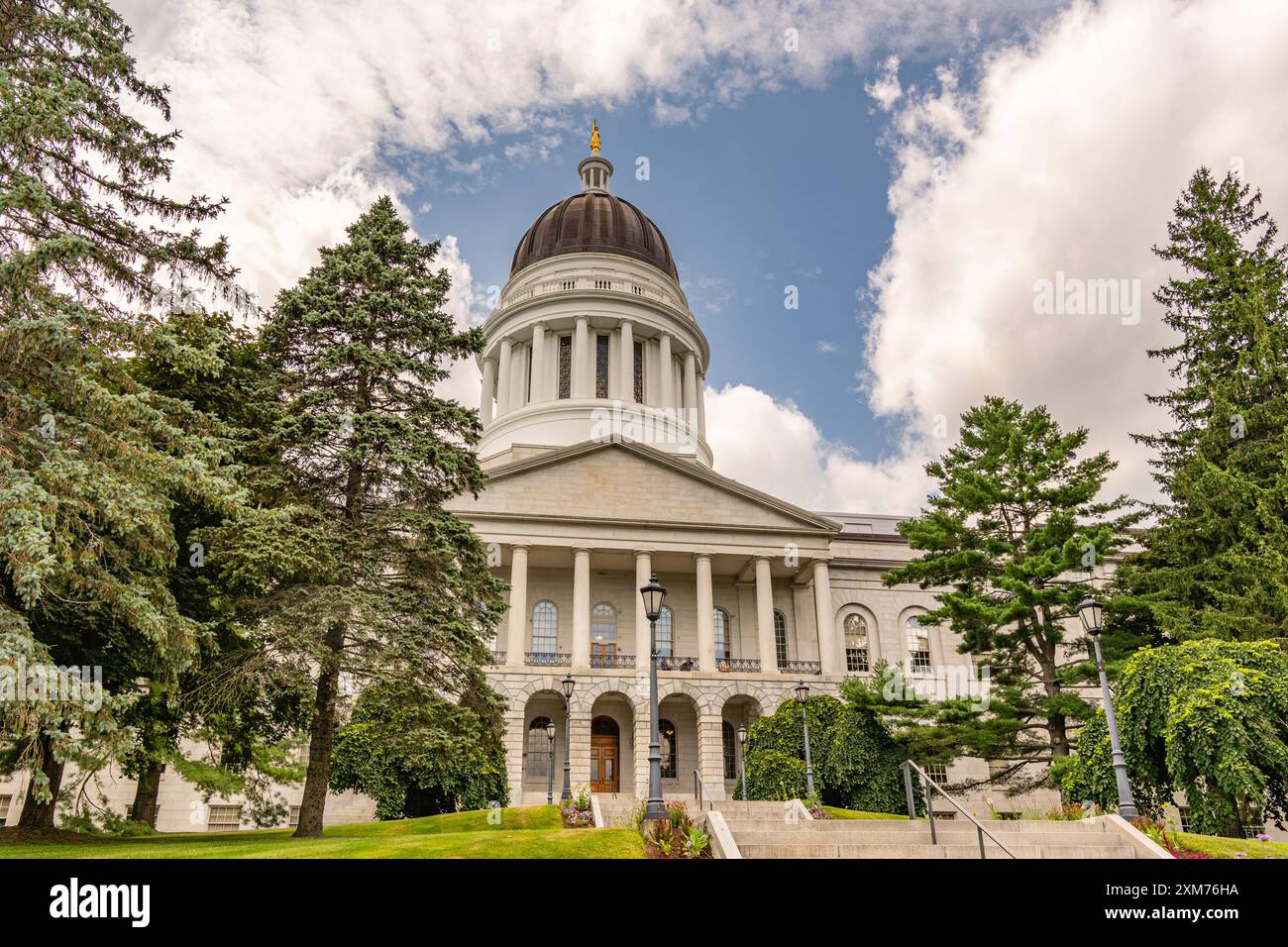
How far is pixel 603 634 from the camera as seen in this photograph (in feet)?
123

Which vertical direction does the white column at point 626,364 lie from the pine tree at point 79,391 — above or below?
above

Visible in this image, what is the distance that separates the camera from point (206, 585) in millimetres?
16828

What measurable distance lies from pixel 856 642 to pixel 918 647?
2.92 metres

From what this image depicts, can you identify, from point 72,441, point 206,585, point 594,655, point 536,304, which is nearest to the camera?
point 72,441

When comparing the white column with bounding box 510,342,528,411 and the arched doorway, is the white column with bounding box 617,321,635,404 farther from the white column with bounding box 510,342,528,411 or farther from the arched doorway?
the arched doorway

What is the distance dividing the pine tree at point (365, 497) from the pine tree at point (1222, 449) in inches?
768

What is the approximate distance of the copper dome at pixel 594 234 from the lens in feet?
178

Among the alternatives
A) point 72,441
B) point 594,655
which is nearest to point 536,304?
point 594,655

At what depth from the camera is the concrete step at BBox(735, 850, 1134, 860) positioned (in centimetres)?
1194

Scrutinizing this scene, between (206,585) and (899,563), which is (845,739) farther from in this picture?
(206,585)

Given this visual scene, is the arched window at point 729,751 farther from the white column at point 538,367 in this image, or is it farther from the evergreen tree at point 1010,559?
the white column at point 538,367

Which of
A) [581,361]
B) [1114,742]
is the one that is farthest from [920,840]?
[581,361]

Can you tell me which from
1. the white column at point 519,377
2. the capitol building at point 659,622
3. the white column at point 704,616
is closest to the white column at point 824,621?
the capitol building at point 659,622
